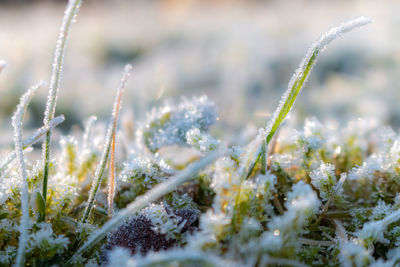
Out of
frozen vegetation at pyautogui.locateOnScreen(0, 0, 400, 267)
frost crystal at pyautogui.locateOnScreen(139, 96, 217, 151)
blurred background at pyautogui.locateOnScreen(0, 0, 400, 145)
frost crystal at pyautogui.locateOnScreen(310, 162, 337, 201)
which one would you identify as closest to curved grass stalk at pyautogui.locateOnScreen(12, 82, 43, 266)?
frozen vegetation at pyautogui.locateOnScreen(0, 0, 400, 267)

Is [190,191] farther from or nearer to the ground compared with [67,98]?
nearer to the ground

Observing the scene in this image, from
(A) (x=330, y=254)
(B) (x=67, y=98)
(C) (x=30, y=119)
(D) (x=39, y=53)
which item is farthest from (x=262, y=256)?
(D) (x=39, y=53)

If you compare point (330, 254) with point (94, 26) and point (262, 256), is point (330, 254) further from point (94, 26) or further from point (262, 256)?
point (94, 26)

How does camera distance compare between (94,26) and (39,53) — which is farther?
(94,26)

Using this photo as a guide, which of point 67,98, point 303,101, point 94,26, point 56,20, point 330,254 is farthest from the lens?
point 56,20

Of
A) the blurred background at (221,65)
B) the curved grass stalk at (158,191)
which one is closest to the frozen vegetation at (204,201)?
the curved grass stalk at (158,191)

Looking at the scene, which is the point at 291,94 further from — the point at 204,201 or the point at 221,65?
the point at 221,65
